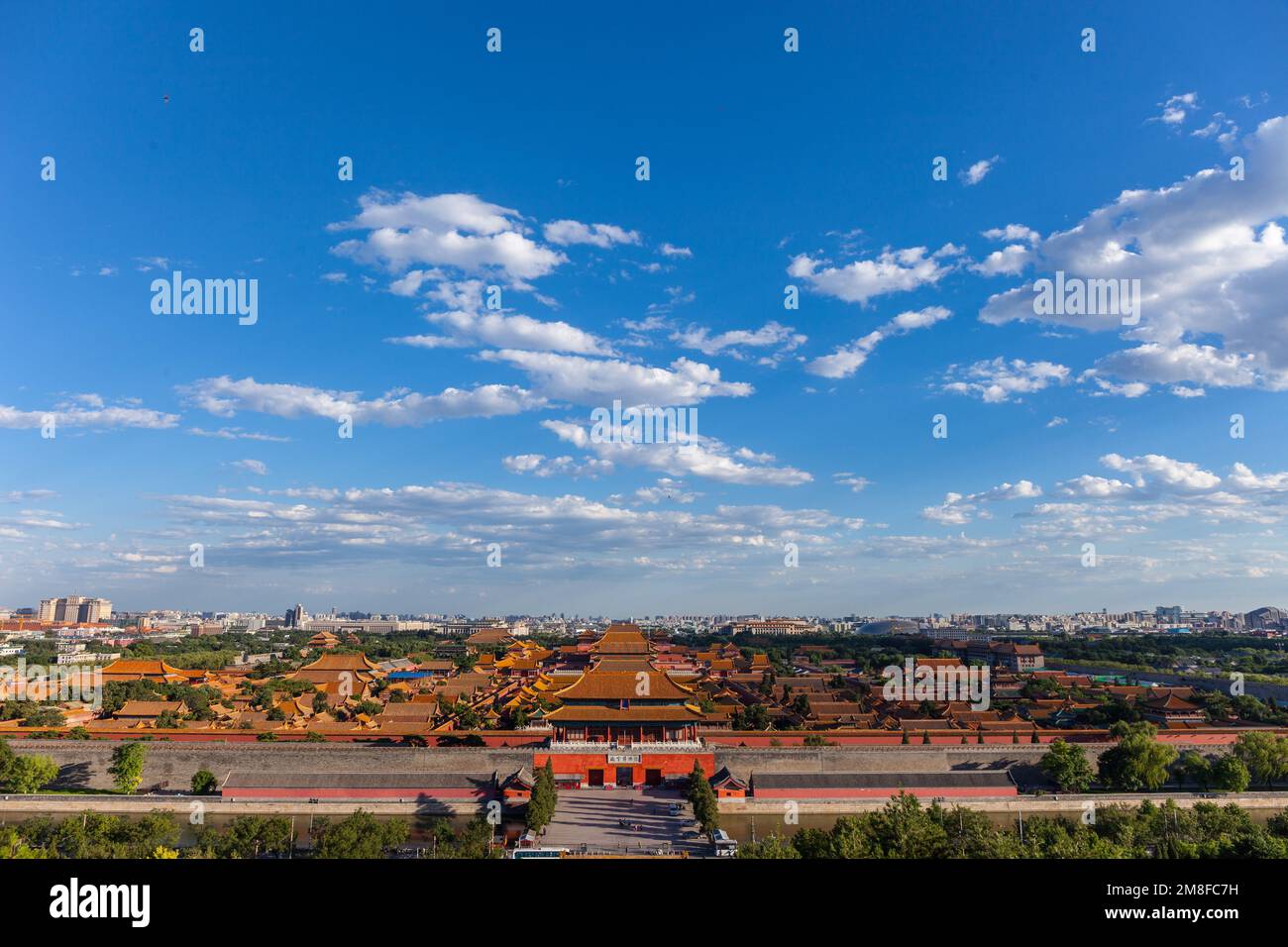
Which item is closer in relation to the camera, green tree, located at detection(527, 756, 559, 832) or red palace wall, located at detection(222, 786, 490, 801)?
green tree, located at detection(527, 756, 559, 832)

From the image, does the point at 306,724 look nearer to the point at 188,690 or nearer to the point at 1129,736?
the point at 188,690

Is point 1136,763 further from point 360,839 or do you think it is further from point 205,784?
point 205,784

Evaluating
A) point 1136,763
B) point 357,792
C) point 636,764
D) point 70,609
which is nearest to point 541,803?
point 636,764

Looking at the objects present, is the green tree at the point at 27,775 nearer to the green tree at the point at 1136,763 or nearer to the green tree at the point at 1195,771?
the green tree at the point at 1136,763

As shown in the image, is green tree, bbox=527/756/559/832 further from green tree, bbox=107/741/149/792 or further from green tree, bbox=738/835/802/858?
green tree, bbox=107/741/149/792

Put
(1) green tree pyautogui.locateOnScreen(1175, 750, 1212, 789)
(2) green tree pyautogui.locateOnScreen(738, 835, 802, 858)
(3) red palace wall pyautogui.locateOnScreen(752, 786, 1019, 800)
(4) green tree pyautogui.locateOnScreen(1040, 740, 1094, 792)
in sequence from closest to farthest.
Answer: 1. (2) green tree pyautogui.locateOnScreen(738, 835, 802, 858)
2. (3) red palace wall pyautogui.locateOnScreen(752, 786, 1019, 800)
3. (4) green tree pyautogui.locateOnScreen(1040, 740, 1094, 792)
4. (1) green tree pyautogui.locateOnScreen(1175, 750, 1212, 789)

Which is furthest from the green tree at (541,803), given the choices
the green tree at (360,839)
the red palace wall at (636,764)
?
the red palace wall at (636,764)

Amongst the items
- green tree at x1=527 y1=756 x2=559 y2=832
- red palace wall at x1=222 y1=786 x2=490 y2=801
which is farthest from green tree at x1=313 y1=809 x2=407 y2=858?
red palace wall at x1=222 y1=786 x2=490 y2=801
